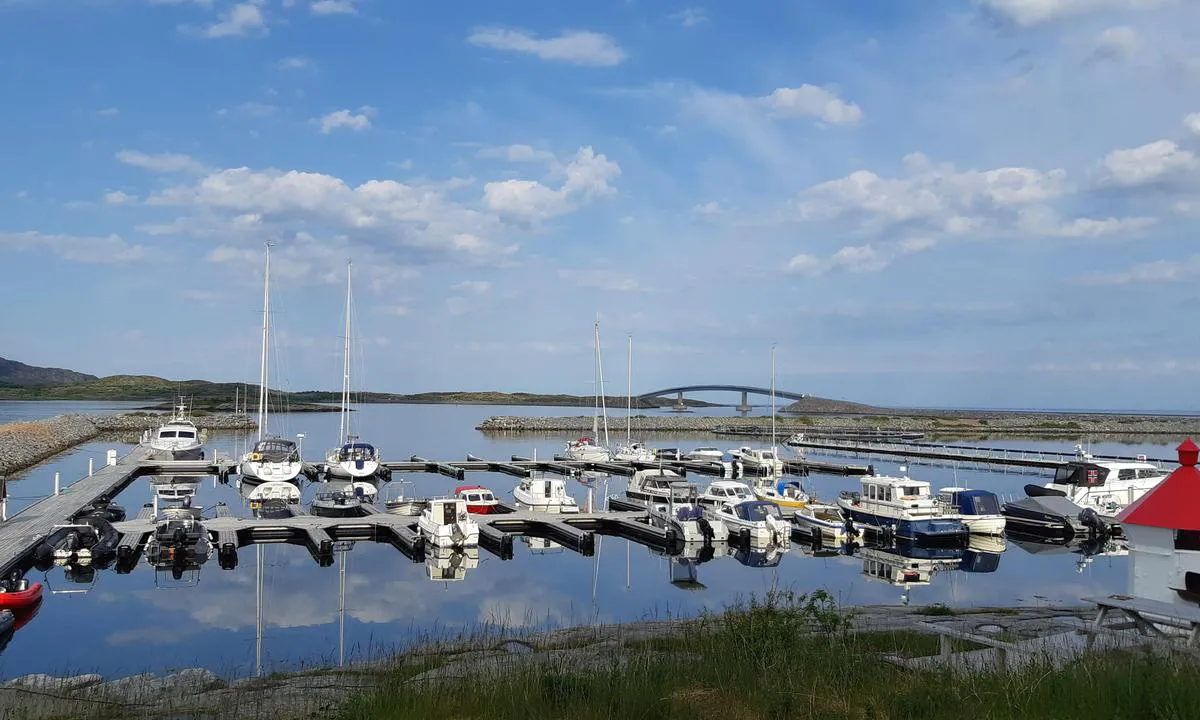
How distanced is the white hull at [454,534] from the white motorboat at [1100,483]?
85.0 feet

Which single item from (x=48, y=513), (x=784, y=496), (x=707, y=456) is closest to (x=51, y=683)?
(x=48, y=513)

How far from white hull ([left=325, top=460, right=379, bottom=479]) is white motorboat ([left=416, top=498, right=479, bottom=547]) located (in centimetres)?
2259

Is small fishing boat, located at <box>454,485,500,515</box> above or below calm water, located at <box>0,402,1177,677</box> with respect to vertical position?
above

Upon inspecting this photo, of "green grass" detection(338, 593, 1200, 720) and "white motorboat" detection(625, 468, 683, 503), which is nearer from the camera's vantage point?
"green grass" detection(338, 593, 1200, 720)

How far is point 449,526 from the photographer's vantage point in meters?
31.0

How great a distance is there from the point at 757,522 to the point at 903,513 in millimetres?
5770

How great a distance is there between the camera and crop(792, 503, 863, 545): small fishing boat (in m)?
34.6

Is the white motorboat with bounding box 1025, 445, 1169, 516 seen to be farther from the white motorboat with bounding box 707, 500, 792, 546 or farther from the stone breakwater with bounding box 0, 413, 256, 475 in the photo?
the stone breakwater with bounding box 0, 413, 256, 475

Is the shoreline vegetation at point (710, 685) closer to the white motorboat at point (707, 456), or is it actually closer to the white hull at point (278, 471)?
the white hull at point (278, 471)

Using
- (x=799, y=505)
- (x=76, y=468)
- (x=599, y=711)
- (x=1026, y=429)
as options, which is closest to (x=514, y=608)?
(x=599, y=711)

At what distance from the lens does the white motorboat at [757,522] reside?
33.2 meters

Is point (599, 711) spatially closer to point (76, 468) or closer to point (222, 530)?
point (222, 530)

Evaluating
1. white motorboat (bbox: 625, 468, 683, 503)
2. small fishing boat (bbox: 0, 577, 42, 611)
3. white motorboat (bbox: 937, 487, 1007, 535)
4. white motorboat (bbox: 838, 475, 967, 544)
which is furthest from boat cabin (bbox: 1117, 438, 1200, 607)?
white motorboat (bbox: 625, 468, 683, 503)

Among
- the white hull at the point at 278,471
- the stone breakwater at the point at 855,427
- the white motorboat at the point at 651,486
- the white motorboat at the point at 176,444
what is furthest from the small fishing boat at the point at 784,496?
the stone breakwater at the point at 855,427
